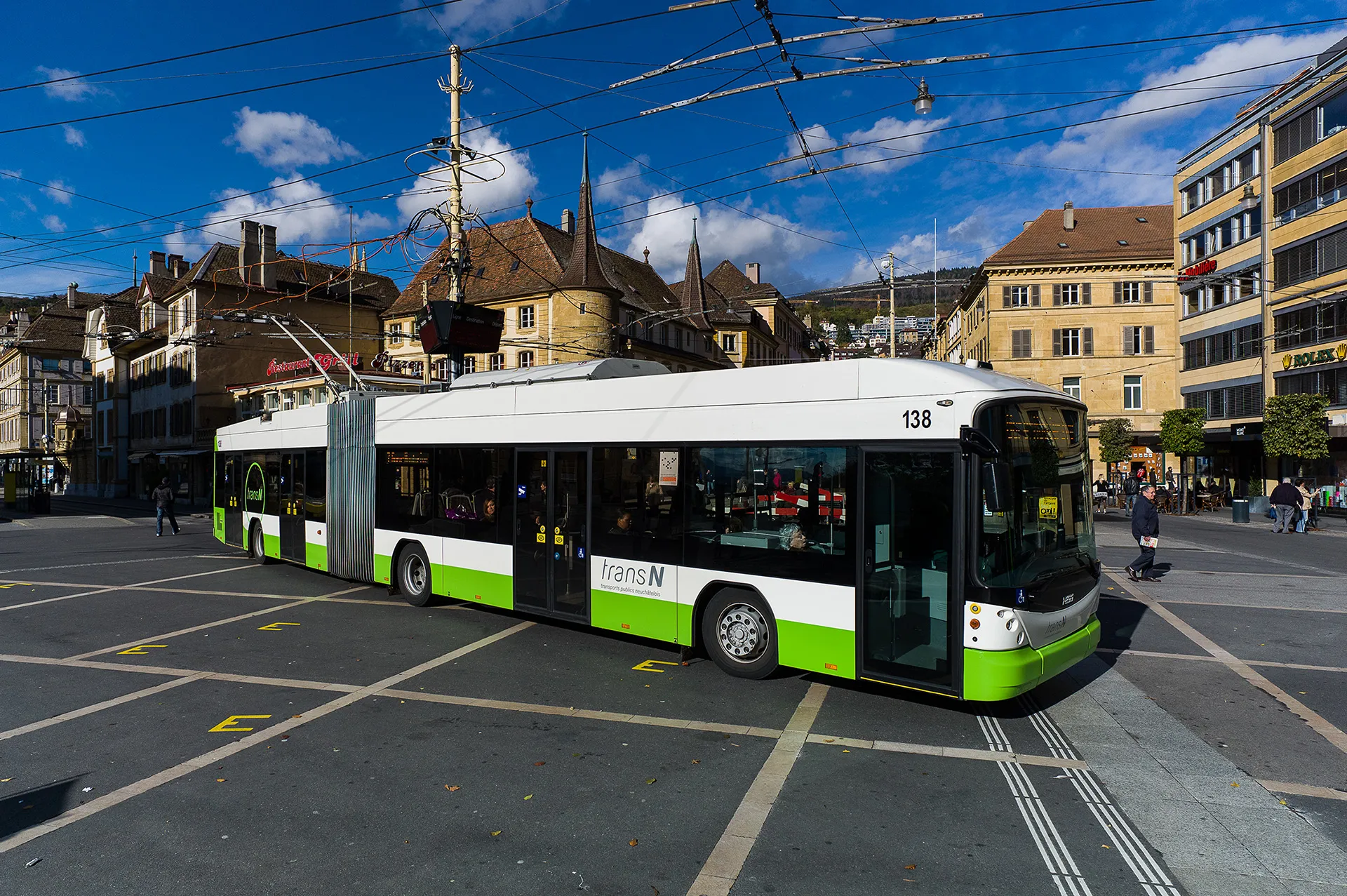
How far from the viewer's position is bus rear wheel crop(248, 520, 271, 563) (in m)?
16.1

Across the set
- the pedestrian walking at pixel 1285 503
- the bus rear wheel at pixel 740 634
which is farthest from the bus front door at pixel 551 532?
the pedestrian walking at pixel 1285 503

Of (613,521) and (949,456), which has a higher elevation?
(949,456)

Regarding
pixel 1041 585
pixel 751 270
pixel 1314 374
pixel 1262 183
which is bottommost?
pixel 1041 585

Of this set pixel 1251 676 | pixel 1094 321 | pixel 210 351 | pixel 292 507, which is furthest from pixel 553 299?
pixel 1251 676

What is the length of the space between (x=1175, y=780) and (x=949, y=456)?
2685 millimetres

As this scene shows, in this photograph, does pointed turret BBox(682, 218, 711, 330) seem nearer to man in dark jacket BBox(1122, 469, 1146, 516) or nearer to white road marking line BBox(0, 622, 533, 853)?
man in dark jacket BBox(1122, 469, 1146, 516)

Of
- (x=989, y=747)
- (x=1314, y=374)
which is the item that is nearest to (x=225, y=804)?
(x=989, y=747)

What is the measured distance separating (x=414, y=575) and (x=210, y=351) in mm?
43214

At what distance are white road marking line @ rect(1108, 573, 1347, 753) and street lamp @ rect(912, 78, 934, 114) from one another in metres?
7.86

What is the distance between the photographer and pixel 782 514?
24.6ft

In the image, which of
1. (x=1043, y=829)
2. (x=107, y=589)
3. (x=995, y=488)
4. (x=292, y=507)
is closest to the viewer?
(x=1043, y=829)

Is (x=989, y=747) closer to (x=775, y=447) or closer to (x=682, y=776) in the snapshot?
(x=682, y=776)

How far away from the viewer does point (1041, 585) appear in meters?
6.34

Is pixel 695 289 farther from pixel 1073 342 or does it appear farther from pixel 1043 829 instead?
pixel 1043 829
